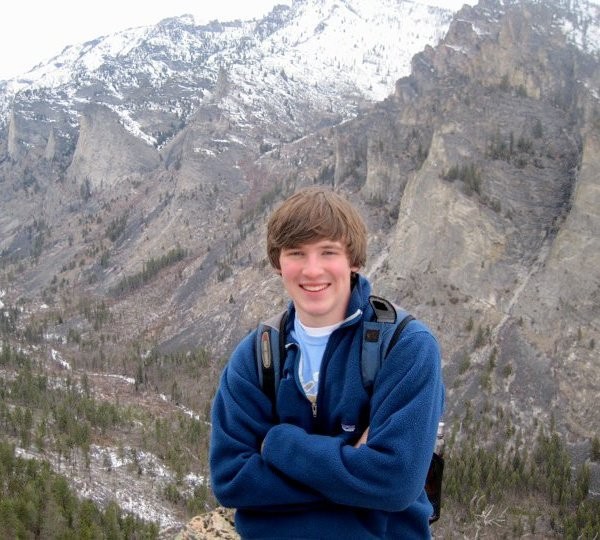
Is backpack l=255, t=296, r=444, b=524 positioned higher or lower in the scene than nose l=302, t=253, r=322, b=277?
lower

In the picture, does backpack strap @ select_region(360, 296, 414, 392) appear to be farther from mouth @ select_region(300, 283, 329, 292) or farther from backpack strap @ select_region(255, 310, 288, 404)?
backpack strap @ select_region(255, 310, 288, 404)

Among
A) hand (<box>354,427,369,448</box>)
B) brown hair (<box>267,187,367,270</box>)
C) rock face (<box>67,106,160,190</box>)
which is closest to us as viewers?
hand (<box>354,427,369,448</box>)

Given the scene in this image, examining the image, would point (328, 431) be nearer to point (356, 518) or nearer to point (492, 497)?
point (356, 518)

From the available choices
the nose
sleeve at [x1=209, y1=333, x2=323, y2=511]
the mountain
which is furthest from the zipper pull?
the mountain

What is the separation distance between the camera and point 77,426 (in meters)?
64.0

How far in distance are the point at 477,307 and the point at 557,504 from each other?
23.3 meters

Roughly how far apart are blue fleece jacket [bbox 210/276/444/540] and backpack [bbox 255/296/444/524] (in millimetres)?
68

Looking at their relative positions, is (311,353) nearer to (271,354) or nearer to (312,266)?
(271,354)

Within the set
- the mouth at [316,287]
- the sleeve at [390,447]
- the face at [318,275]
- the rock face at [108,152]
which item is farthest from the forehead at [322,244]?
the rock face at [108,152]

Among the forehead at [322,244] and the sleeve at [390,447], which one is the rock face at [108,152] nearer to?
the forehead at [322,244]

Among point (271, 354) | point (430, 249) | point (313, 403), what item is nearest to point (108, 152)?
point (430, 249)

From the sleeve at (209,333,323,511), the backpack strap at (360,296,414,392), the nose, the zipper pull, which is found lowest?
the sleeve at (209,333,323,511)

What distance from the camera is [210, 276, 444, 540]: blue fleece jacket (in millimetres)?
4289

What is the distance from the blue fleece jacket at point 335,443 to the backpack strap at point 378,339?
69mm
